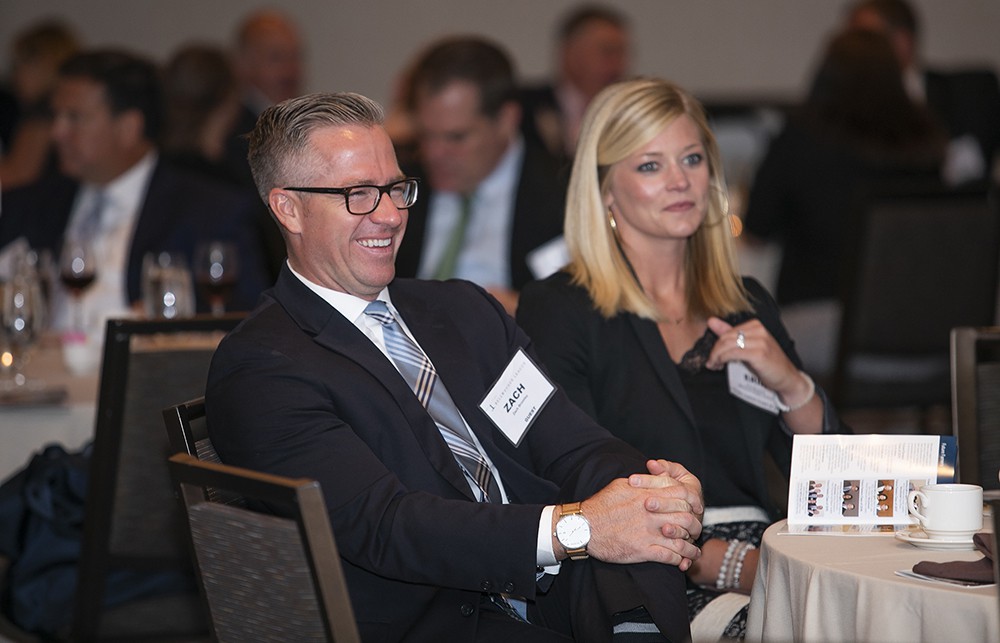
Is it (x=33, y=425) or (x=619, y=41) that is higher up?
(x=619, y=41)

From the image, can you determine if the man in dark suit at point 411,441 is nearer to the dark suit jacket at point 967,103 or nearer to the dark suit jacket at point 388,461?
the dark suit jacket at point 388,461

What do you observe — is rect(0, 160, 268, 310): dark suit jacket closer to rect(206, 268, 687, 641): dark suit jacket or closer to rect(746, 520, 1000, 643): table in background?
rect(206, 268, 687, 641): dark suit jacket

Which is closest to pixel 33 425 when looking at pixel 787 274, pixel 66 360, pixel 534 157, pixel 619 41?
pixel 66 360

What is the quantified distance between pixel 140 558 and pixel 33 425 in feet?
1.89

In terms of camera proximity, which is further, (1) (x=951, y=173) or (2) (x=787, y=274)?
(1) (x=951, y=173)

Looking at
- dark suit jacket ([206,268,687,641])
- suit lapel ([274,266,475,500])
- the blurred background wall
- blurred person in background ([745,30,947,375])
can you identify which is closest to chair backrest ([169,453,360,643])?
dark suit jacket ([206,268,687,641])

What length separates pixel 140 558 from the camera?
2.95 m

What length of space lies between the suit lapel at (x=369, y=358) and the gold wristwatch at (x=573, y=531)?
206 millimetres

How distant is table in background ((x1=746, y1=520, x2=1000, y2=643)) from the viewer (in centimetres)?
181

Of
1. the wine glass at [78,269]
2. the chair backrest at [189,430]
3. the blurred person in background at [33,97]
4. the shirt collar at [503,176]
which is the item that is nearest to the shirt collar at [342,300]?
the chair backrest at [189,430]

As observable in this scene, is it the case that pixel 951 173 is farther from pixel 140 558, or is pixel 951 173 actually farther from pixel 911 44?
pixel 140 558

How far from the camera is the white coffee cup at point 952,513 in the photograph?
6.75ft

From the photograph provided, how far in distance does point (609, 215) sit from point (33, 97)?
19.5 ft

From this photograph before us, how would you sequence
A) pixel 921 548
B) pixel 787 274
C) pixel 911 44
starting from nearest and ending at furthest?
pixel 921 548, pixel 787 274, pixel 911 44
